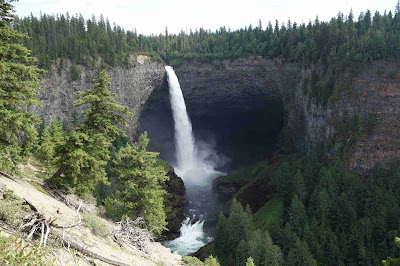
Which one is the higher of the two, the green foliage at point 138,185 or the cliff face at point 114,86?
the cliff face at point 114,86

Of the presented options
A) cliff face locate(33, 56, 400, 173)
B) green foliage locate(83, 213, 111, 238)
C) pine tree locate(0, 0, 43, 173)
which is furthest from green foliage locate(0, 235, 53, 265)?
cliff face locate(33, 56, 400, 173)

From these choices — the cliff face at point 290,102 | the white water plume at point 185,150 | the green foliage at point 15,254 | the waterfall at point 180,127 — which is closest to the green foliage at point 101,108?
the green foliage at point 15,254

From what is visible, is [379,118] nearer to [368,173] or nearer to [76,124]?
[368,173]

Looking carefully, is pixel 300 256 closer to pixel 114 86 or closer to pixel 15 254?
pixel 15 254

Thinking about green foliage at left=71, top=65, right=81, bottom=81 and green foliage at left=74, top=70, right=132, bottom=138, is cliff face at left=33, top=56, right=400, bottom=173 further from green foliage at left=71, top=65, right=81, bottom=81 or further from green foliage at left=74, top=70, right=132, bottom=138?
green foliage at left=74, top=70, right=132, bottom=138

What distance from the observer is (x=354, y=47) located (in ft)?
181

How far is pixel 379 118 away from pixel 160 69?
48278 mm

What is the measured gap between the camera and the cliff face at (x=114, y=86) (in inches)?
2424

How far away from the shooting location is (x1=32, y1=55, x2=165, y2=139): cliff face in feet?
202

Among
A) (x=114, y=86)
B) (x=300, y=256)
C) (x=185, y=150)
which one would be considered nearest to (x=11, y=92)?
(x=300, y=256)

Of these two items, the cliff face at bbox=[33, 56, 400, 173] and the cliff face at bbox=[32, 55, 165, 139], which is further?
the cliff face at bbox=[32, 55, 165, 139]

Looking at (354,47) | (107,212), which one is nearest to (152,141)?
(354,47)

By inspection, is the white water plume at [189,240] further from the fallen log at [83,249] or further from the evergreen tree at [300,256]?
the fallen log at [83,249]

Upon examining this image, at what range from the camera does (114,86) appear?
231ft
